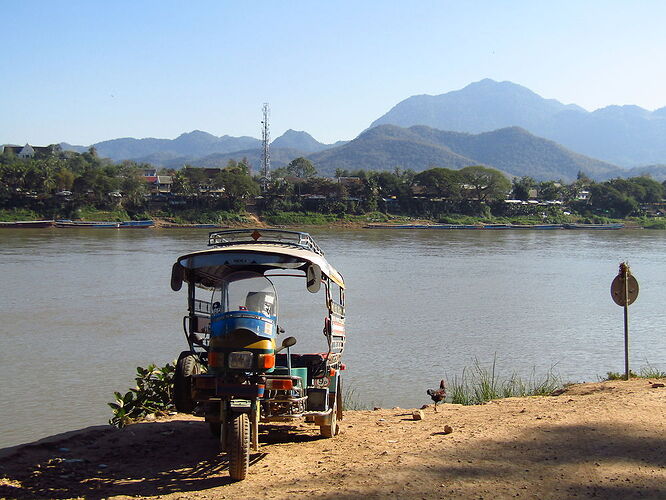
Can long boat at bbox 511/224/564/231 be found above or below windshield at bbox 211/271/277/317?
below

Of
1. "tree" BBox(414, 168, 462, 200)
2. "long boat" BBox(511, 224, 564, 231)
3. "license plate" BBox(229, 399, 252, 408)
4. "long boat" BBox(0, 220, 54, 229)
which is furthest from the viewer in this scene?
"tree" BBox(414, 168, 462, 200)

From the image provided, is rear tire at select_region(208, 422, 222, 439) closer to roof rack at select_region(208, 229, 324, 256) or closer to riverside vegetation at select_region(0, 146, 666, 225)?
roof rack at select_region(208, 229, 324, 256)

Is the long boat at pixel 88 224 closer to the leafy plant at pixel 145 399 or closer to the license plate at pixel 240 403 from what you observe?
the leafy plant at pixel 145 399

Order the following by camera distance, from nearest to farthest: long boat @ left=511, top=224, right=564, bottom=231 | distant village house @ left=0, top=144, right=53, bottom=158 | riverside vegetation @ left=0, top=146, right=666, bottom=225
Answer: riverside vegetation @ left=0, top=146, right=666, bottom=225 < long boat @ left=511, top=224, right=564, bottom=231 < distant village house @ left=0, top=144, right=53, bottom=158

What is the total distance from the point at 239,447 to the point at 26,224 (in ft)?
235

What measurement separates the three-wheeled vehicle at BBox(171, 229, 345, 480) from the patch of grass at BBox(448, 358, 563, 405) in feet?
11.0

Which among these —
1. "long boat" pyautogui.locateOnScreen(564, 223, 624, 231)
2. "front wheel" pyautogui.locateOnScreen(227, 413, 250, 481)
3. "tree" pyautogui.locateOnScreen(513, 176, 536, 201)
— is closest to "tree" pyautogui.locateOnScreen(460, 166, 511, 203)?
"tree" pyautogui.locateOnScreen(513, 176, 536, 201)

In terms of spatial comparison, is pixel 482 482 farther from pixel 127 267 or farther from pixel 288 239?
pixel 127 267

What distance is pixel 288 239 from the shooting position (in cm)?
821

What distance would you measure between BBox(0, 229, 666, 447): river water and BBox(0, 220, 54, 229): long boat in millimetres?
33285

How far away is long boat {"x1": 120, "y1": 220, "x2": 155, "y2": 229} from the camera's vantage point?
75750mm

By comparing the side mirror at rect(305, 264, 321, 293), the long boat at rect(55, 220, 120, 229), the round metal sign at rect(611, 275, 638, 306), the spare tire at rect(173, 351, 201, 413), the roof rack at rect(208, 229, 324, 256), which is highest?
the roof rack at rect(208, 229, 324, 256)

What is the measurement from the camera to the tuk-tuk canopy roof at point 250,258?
6.89m

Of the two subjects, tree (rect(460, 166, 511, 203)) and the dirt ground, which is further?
tree (rect(460, 166, 511, 203))
